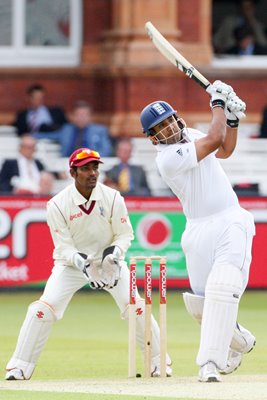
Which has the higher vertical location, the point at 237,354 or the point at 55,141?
the point at 55,141


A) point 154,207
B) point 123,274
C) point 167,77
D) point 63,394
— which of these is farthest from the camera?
point 167,77

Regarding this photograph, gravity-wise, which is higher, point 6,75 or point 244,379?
point 6,75

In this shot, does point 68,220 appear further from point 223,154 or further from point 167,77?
point 167,77

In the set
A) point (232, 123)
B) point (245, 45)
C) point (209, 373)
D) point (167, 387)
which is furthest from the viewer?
point (245, 45)

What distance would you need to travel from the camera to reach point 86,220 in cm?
1131

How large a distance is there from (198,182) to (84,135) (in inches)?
338

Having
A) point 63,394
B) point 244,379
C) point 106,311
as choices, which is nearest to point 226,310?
point 244,379

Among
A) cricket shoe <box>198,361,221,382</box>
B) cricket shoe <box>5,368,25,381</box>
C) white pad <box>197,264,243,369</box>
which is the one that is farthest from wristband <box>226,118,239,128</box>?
cricket shoe <box>5,368,25,381</box>

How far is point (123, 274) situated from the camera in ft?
37.0

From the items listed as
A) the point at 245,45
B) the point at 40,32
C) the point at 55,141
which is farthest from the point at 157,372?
the point at 40,32

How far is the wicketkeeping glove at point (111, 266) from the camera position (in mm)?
11086

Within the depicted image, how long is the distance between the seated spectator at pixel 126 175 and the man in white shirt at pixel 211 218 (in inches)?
286

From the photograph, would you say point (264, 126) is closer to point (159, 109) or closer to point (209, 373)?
point (159, 109)

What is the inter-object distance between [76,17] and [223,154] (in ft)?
37.0
